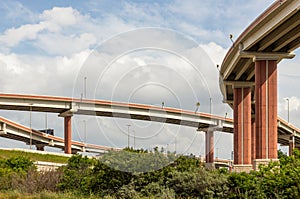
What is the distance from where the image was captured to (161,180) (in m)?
21.6

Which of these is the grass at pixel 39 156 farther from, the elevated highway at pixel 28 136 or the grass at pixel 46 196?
the grass at pixel 46 196

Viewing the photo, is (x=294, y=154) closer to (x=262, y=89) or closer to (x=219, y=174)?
(x=219, y=174)

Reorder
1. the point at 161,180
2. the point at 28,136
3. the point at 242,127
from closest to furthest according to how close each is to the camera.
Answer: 1. the point at 161,180
2. the point at 242,127
3. the point at 28,136

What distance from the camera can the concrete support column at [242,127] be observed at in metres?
57.1

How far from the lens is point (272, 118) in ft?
135

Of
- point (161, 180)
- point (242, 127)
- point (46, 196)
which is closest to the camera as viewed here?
A: point (161, 180)

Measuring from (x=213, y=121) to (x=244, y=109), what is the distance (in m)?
21.1

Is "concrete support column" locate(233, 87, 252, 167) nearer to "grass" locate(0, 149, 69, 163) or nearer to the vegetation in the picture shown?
"grass" locate(0, 149, 69, 163)

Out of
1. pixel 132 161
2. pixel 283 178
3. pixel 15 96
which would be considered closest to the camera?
pixel 283 178

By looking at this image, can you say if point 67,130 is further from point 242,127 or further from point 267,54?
point 267,54

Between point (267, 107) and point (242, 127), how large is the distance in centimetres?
1784

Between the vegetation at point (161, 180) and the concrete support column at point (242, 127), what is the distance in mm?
33400

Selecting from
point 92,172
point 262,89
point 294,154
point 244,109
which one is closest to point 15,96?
point 244,109

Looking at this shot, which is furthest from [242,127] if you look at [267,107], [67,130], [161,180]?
[161,180]
